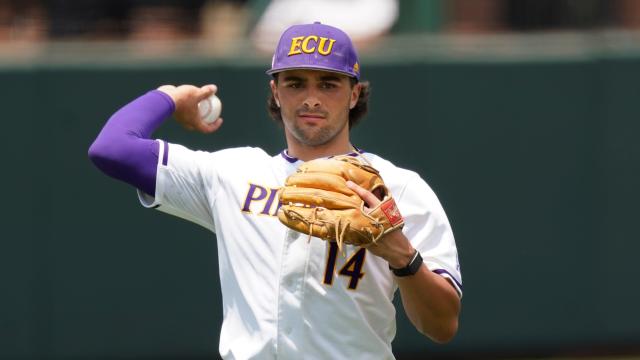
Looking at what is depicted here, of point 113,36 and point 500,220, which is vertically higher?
point 113,36

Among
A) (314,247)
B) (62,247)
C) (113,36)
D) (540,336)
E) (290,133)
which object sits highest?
(113,36)

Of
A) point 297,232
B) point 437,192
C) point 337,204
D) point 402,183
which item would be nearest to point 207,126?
point 297,232

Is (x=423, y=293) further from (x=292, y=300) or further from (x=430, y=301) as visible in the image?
(x=292, y=300)

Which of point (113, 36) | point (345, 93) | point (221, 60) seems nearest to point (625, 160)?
point (221, 60)

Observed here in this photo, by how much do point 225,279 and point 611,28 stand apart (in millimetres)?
4372

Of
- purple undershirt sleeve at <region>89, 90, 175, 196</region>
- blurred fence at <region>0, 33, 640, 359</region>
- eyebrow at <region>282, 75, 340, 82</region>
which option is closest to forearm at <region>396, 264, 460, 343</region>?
eyebrow at <region>282, 75, 340, 82</region>

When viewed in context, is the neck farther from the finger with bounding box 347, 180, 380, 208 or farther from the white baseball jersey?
the finger with bounding box 347, 180, 380, 208

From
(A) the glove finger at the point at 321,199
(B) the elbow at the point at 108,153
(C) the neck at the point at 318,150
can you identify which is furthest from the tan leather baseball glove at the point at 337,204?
(B) the elbow at the point at 108,153

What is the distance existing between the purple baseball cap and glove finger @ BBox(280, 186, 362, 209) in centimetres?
42

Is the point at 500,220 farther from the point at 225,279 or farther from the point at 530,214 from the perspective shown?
the point at 225,279

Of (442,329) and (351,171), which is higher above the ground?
(351,171)

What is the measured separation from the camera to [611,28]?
23.1 ft

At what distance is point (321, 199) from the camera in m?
2.94

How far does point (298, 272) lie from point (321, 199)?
12.5 inches
